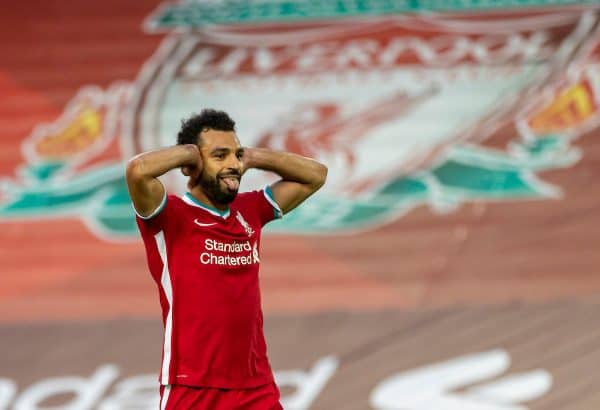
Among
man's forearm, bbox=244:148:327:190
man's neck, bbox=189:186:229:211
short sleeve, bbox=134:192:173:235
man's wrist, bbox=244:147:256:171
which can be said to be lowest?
short sleeve, bbox=134:192:173:235

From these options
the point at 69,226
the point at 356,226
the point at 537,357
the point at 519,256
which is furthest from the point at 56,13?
the point at 537,357

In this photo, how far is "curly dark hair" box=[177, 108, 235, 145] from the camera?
349 cm

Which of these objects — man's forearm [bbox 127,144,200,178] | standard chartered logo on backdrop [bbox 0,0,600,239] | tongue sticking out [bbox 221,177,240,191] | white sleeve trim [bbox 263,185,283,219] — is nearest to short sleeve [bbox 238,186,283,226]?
white sleeve trim [bbox 263,185,283,219]

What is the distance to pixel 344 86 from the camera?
22.3ft

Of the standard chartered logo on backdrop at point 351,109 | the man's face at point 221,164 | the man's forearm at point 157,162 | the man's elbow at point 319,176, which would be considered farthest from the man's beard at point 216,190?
the standard chartered logo on backdrop at point 351,109

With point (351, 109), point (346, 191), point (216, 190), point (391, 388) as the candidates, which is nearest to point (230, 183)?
point (216, 190)

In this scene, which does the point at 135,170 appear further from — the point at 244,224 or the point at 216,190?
the point at 244,224

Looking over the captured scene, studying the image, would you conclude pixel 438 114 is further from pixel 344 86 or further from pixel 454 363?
pixel 454 363

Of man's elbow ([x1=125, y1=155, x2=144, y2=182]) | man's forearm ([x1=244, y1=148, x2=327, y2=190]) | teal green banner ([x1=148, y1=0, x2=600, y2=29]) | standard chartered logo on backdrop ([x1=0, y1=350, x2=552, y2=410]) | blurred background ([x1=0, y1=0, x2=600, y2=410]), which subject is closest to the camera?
man's elbow ([x1=125, y1=155, x2=144, y2=182])

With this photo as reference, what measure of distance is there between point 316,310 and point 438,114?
1.43 meters

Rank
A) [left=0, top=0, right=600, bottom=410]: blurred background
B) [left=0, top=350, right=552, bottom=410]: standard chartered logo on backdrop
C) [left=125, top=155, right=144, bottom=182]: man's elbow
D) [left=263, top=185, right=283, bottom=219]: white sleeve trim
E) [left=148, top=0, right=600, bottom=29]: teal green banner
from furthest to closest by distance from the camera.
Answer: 1. [left=148, top=0, right=600, bottom=29]: teal green banner
2. [left=0, top=0, right=600, bottom=410]: blurred background
3. [left=0, top=350, right=552, bottom=410]: standard chartered logo on backdrop
4. [left=263, top=185, right=283, bottom=219]: white sleeve trim
5. [left=125, top=155, right=144, bottom=182]: man's elbow

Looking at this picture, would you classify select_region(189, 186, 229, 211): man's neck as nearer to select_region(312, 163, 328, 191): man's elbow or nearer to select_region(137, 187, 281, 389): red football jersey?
select_region(137, 187, 281, 389): red football jersey

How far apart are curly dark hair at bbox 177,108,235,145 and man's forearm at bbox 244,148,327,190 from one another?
125 millimetres

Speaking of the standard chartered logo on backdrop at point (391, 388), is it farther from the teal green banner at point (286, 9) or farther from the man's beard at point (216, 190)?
the teal green banner at point (286, 9)
